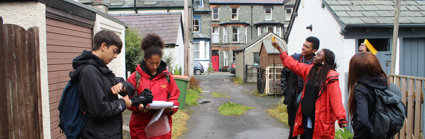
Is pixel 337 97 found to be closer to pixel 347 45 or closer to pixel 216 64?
pixel 347 45

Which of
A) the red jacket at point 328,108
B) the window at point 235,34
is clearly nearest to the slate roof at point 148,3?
the window at point 235,34

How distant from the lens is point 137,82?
321 cm

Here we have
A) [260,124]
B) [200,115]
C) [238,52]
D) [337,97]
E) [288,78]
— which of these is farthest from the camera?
[238,52]

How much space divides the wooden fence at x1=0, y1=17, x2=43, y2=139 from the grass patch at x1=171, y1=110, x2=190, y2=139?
3.33 meters

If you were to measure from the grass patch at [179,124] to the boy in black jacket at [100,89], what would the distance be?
3.82m

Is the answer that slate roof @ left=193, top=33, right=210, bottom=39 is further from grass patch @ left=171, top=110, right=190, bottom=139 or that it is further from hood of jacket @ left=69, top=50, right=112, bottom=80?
hood of jacket @ left=69, top=50, right=112, bottom=80

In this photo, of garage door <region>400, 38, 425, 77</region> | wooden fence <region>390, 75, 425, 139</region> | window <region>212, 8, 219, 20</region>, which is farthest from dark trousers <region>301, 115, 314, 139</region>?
window <region>212, 8, 219, 20</region>

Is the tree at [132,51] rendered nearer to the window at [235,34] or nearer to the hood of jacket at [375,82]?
the hood of jacket at [375,82]

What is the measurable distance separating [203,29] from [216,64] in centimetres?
477

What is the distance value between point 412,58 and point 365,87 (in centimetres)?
536

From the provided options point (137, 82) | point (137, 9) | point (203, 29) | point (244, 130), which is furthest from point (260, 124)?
point (203, 29)

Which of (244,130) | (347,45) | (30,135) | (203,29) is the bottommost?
(244,130)

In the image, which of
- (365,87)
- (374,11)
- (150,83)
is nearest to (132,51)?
(374,11)

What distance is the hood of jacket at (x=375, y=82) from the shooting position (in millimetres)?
2684
